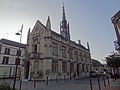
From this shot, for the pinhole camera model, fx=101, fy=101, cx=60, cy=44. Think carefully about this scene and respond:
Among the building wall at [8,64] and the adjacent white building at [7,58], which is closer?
the building wall at [8,64]

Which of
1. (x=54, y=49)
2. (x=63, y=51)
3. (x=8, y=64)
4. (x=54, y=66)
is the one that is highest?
(x=54, y=49)

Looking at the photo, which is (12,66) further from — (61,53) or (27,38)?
(61,53)

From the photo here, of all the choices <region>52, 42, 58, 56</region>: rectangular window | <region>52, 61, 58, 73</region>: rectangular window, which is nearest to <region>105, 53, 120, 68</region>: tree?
<region>52, 61, 58, 73</region>: rectangular window

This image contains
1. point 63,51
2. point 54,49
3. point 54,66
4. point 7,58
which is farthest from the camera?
point 7,58

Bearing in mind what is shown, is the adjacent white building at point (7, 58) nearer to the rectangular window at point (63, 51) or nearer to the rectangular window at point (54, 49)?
the rectangular window at point (54, 49)

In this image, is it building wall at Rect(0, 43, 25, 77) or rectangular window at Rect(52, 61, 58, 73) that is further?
building wall at Rect(0, 43, 25, 77)

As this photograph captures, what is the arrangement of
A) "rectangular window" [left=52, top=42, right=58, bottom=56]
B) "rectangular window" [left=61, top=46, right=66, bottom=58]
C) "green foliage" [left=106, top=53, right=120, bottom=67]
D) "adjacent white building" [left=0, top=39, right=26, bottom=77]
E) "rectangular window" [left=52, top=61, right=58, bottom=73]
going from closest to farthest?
"green foliage" [left=106, top=53, right=120, bottom=67]
"rectangular window" [left=52, top=61, right=58, bottom=73]
"rectangular window" [left=52, top=42, right=58, bottom=56]
"rectangular window" [left=61, top=46, right=66, bottom=58]
"adjacent white building" [left=0, top=39, right=26, bottom=77]

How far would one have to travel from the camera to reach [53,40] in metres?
23.7

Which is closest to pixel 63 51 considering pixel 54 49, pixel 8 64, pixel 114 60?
pixel 54 49

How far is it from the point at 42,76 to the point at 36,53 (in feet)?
16.5

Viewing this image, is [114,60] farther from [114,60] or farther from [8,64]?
[8,64]

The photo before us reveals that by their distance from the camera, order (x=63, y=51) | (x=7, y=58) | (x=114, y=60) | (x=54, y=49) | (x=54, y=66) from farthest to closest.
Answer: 1. (x=7, y=58)
2. (x=63, y=51)
3. (x=54, y=49)
4. (x=54, y=66)
5. (x=114, y=60)

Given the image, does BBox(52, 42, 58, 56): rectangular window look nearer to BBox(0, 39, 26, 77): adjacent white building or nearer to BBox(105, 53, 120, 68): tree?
BBox(0, 39, 26, 77): adjacent white building

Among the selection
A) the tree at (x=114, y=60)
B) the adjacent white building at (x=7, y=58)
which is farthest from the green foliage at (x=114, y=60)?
the adjacent white building at (x=7, y=58)
